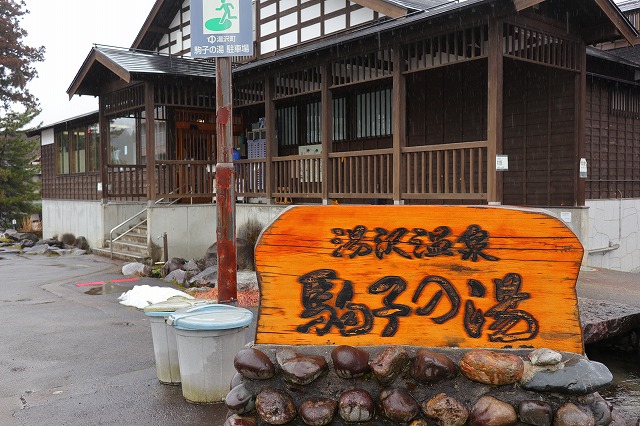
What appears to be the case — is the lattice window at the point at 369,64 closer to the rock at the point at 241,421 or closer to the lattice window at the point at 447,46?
the lattice window at the point at 447,46

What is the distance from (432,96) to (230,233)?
9.19 m

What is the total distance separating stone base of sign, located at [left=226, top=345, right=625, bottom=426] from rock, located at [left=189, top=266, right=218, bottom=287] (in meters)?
7.96

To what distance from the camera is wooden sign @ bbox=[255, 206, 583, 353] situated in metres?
4.16

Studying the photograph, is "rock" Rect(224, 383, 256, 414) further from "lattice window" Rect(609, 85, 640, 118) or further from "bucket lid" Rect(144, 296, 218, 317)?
"lattice window" Rect(609, 85, 640, 118)

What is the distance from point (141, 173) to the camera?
1969 centimetres

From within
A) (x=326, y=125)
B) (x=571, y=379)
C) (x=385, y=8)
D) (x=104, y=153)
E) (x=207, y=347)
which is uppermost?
(x=385, y=8)

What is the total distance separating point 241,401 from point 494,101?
7123mm

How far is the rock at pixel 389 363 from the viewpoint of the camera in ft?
13.3

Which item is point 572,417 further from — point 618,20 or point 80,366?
point 618,20

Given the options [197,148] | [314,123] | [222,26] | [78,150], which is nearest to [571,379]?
[222,26]

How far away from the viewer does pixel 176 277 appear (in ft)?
43.4

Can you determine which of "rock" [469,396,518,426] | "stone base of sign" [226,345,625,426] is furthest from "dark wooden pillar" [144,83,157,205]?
"rock" [469,396,518,426]

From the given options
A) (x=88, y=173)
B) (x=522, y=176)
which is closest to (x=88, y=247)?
(x=88, y=173)

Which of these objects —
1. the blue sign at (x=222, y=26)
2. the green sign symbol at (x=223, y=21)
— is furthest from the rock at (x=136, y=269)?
the green sign symbol at (x=223, y=21)
